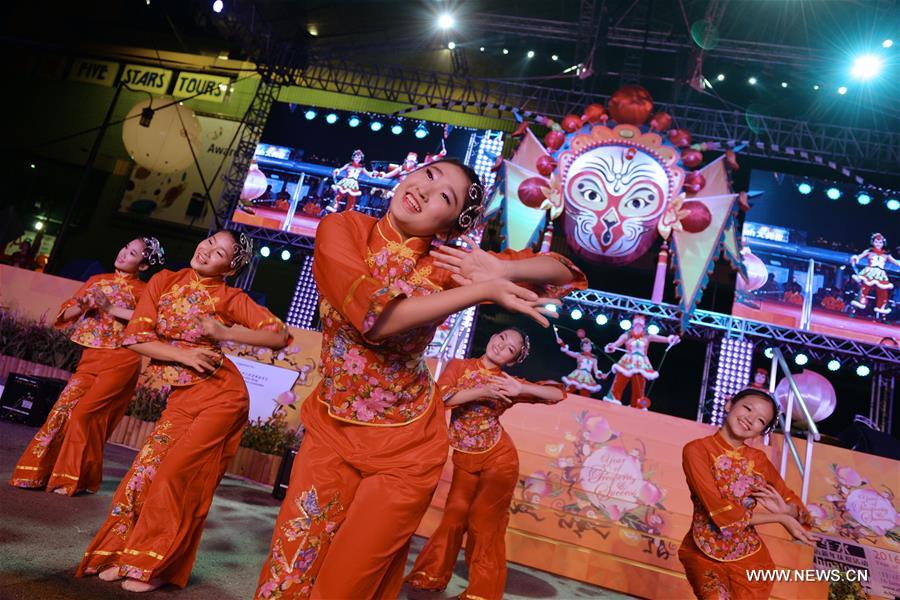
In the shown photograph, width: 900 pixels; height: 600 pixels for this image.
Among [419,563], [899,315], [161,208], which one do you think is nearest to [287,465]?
[419,563]

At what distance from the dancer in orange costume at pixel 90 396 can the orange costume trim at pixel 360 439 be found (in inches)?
90.1

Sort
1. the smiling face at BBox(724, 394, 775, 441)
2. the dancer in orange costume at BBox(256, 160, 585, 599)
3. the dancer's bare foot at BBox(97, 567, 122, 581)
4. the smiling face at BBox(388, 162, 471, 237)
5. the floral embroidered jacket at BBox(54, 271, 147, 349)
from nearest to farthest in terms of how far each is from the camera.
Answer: the dancer in orange costume at BBox(256, 160, 585, 599), the smiling face at BBox(388, 162, 471, 237), the dancer's bare foot at BBox(97, 567, 122, 581), the smiling face at BBox(724, 394, 775, 441), the floral embroidered jacket at BBox(54, 271, 147, 349)

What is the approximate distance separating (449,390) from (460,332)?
5082mm

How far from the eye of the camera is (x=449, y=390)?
139 inches

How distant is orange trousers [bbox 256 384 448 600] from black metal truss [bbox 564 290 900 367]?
7.48m

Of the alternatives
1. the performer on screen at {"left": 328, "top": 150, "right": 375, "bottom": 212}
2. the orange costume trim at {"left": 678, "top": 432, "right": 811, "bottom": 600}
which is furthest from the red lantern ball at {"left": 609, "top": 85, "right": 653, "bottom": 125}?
the orange costume trim at {"left": 678, "top": 432, "right": 811, "bottom": 600}

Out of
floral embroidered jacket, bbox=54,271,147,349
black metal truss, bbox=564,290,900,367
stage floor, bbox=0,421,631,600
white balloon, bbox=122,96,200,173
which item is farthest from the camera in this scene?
black metal truss, bbox=564,290,900,367

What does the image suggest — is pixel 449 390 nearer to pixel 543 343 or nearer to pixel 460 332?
pixel 460 332

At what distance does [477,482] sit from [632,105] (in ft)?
23.3

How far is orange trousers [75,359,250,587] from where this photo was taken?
7.82ft

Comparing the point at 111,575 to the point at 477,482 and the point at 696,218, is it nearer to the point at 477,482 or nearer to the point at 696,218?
the point at 477,482

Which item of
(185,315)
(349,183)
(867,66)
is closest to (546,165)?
(349,183)

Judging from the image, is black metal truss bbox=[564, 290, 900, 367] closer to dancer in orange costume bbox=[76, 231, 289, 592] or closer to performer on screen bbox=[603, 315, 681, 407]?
performer on screen bbox=[603, 315, 681, 407]

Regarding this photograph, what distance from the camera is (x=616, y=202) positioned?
927 centimetres
